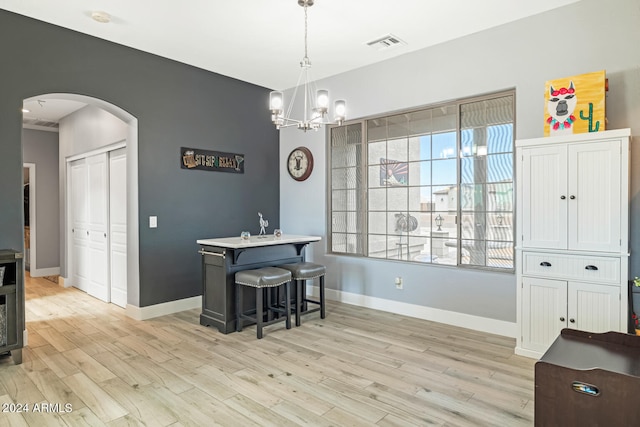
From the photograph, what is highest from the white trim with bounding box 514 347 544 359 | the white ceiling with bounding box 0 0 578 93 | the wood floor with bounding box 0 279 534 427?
the white ceiling with bounding box 0 0 578 93

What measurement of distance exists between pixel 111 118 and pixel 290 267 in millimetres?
3105

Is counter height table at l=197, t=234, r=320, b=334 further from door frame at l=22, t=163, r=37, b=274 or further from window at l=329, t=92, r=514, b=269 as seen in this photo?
door frame at l=22, t=163, r=37, b=274

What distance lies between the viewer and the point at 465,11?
11.4ft

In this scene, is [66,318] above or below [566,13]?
below

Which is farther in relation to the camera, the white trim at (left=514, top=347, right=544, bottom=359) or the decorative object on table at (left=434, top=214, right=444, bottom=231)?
the decorative object on table at (left=434, top=214, right=444, bottom=231)

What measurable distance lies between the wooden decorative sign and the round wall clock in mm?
735

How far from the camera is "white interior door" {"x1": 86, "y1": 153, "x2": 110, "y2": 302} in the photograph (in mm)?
5172

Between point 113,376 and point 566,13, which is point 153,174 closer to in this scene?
point 113,376

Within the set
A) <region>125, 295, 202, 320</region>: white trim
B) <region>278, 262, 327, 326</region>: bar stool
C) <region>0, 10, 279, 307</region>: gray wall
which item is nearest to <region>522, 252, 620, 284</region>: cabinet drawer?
<region>278, 262, 327, 326</region>: bar stool

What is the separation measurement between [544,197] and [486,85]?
1.37m

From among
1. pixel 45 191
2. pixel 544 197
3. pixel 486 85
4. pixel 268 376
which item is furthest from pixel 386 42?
pixel 45 191

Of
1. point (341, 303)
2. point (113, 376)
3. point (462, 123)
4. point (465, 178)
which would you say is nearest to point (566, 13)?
point (462, 123)

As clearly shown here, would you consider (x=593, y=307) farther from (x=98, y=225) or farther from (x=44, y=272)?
(x=44, y=272)

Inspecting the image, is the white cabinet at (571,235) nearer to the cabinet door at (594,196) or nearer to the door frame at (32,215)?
the cabinet door at (594,196)
